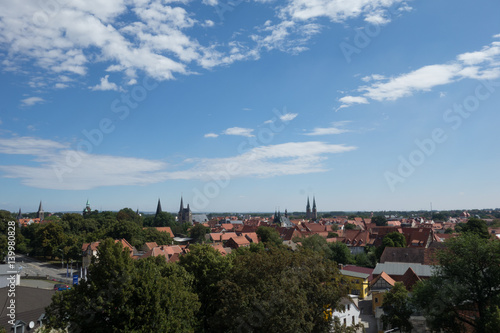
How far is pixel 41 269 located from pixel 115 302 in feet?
158

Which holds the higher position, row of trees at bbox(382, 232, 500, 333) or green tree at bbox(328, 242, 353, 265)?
row of trees at bbox(382, 232, 500, 333)

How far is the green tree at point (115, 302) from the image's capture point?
49.2 ft

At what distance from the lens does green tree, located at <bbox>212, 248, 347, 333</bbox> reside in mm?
15789

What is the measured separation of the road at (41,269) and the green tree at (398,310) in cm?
3856

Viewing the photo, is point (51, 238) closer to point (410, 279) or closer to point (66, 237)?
point (66, 237)

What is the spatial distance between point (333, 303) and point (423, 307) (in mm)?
7801

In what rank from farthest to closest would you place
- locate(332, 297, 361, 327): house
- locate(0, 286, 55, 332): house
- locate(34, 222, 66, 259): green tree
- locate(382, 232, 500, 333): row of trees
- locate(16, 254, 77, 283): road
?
locate(34, 222, 66, 259): green tree → locate(16, 254, 77, 283): road → locate(332, 297, 361, 327): house → locate(0, 286, 55, 332): house → locate(382, 232, 500, 333): row of trees

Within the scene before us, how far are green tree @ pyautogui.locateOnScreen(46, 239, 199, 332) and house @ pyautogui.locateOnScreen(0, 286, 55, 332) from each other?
675 cm

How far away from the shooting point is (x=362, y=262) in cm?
5538

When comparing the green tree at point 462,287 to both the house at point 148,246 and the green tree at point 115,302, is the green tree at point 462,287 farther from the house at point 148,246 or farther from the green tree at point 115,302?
the house at point 148,246

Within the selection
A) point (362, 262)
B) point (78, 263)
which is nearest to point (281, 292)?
point (362, 262)

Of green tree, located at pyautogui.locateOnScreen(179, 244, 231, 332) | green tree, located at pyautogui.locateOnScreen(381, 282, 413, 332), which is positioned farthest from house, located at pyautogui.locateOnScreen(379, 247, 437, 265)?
green tree, located at pyautogui.locateOnScreen(179, 244, 231, 332)

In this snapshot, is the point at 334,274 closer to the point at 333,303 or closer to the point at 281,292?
the point at 333,303

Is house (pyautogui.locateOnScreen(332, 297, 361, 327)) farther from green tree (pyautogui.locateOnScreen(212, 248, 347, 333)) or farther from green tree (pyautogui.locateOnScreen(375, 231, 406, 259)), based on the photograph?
green tree (pyautogui.locateOnScreen(375, 231, 406, 259))
